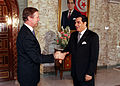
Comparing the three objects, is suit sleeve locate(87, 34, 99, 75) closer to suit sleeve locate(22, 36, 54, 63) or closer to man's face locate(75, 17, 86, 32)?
man's face locate(75, 17, 86, 32)

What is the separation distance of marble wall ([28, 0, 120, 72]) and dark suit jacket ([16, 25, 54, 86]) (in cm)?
302

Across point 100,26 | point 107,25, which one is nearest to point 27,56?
point 100,26

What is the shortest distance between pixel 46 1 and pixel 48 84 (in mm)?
3136

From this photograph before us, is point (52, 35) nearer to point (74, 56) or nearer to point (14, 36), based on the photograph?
point (14, 36)

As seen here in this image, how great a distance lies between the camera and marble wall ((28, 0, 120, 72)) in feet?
17.0

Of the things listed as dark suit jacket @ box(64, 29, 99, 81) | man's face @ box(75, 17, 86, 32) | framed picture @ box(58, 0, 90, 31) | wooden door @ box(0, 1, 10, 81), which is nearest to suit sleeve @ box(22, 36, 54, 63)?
dark suit jacket @ box(64, 29, 99, 81)

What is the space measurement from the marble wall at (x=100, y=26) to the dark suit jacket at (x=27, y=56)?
9.90 feet

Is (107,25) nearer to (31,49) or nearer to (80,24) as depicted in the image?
(80,24)

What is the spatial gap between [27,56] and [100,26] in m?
4.96

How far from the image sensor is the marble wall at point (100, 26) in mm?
5180

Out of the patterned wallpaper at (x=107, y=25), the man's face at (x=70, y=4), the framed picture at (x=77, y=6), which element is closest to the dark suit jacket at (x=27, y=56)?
the framed picture at (x=77, y=6)

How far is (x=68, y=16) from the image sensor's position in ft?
18.0

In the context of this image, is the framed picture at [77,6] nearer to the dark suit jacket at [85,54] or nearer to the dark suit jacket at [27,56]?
the dark suit jacket at [85,54]

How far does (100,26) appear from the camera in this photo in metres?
6.28
